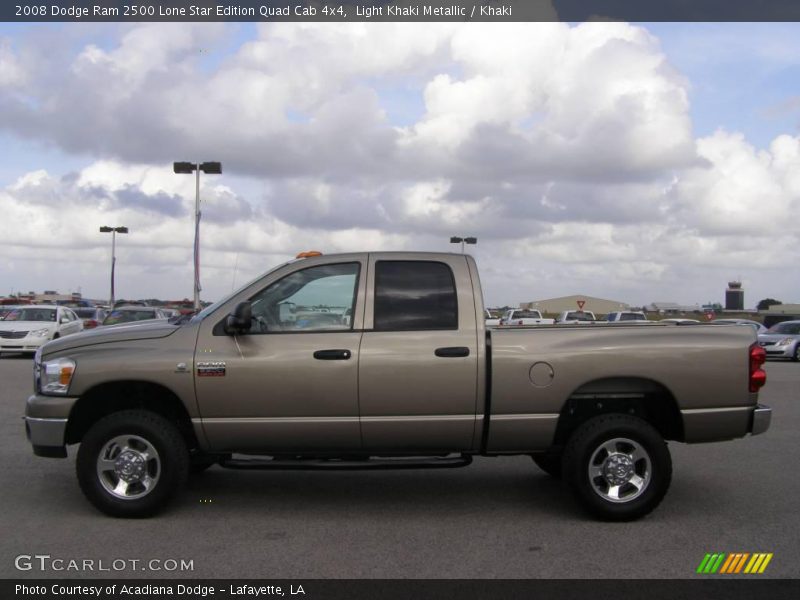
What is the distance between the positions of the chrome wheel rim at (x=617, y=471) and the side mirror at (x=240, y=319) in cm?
276

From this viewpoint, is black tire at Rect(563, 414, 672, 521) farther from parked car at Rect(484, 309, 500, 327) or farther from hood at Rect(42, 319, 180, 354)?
hood at Rect(42, 319, 180, 354)

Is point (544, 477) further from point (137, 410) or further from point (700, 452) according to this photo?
point (137, 410)

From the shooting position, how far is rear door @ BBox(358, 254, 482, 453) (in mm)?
6168

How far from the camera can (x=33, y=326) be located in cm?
2405

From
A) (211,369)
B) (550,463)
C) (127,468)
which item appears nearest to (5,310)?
(127,468)

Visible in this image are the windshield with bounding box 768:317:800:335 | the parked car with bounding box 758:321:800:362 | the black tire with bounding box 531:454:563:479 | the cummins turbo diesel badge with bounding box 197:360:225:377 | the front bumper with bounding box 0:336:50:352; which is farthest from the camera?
the windshield with bounding box 768:317:800:335

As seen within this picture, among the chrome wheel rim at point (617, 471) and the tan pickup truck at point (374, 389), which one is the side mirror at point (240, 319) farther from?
the chrome wheel rim at point (617, 471)

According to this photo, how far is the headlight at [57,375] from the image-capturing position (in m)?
6.26

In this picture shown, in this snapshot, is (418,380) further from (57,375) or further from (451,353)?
(57,375)

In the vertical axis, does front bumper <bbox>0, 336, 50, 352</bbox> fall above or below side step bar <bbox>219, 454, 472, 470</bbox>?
below

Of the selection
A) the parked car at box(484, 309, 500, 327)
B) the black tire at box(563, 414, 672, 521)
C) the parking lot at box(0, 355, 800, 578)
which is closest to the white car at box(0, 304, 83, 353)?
the parking lot at box(0, 355, 800, 578)

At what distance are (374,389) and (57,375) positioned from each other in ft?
7.83
